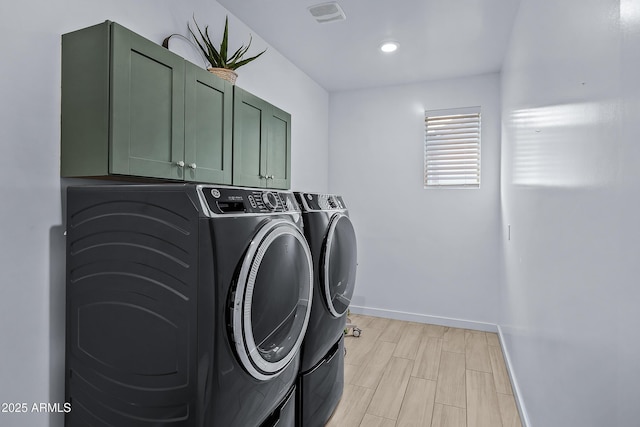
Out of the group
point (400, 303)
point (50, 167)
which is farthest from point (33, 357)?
point (400, 303)

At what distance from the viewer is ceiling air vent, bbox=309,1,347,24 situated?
7.66ft

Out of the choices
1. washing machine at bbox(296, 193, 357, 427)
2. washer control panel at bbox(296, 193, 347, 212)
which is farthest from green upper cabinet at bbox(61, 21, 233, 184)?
washing machine at bbox(296, 193, 357, 427)

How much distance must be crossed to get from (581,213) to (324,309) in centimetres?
127

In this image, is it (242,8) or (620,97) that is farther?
(242,8)

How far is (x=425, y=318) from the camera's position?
12.3 ft

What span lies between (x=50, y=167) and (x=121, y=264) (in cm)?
55

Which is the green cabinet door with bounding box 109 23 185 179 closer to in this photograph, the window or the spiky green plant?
the spiky green plant

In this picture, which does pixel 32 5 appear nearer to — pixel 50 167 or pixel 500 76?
pixel 50 167

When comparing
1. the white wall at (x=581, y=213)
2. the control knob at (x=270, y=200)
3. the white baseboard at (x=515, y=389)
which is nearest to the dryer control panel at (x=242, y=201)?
the control knob at (x=270, y=200)

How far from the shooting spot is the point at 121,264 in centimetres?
126

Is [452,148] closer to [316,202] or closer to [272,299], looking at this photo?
[316,202]

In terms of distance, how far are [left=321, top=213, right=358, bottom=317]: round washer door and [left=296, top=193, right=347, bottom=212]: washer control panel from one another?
0.29 feet

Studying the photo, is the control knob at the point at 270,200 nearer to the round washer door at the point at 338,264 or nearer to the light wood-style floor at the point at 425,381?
the round washer door at the point at 338,264

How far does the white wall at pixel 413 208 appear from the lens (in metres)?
3.53
